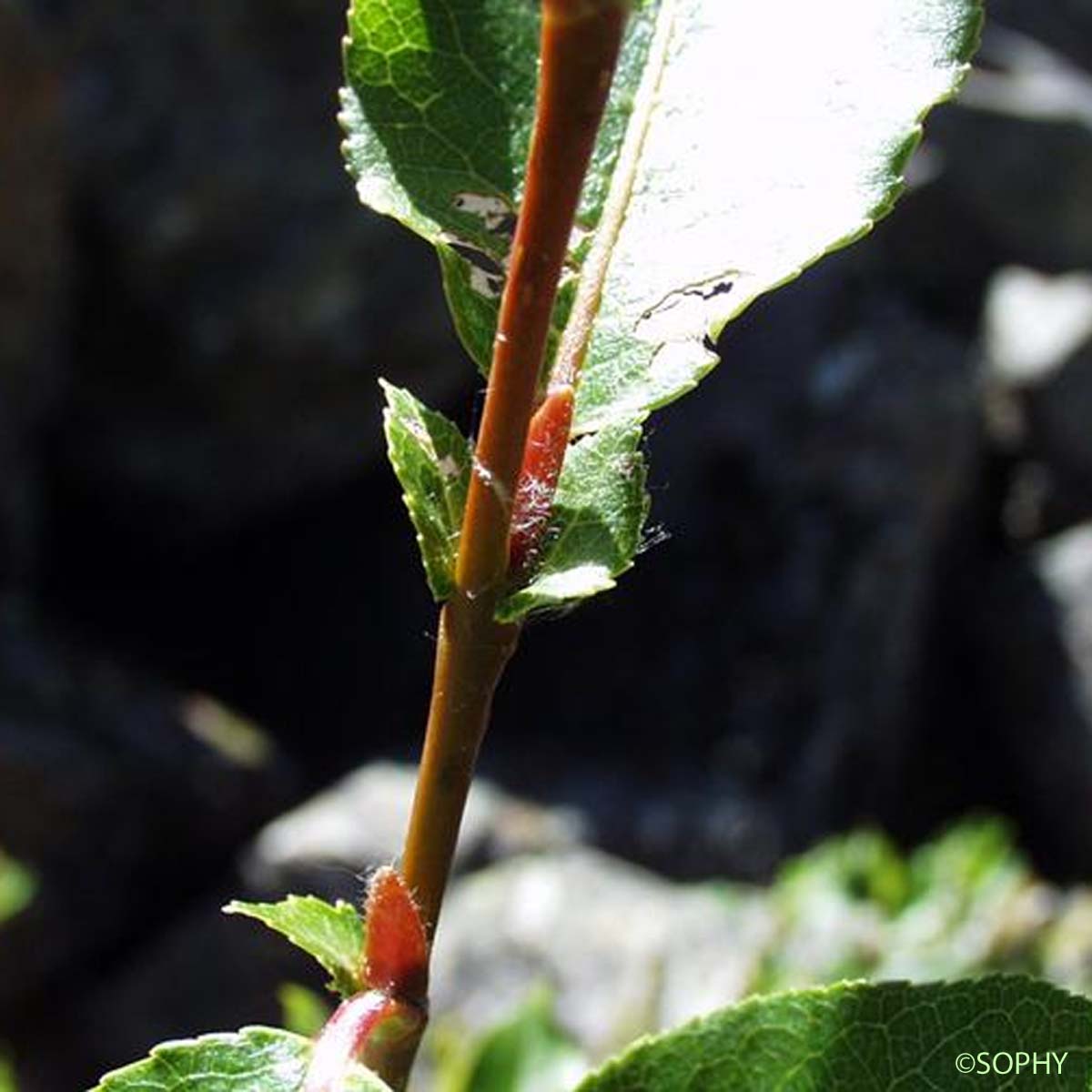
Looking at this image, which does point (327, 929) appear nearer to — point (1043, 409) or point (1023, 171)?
point (1043, 409)

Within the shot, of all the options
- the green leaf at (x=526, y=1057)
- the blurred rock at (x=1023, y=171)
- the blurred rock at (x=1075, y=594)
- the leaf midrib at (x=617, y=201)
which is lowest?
the blurred rock at (x=1075, y=594)

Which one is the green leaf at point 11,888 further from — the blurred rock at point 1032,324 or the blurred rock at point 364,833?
the blurred rock at point 1032,324

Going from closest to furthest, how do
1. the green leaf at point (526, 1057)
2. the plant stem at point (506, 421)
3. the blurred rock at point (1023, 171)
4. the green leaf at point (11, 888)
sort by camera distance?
the plant stem at point (506, 421)
the green leaf at point (526, 1057)
the green leaf at point (11, 888)
the blurred rock at point (1023, 171)

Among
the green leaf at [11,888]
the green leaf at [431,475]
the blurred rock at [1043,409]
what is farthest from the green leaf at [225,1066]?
the blurred rock at [1043,409]

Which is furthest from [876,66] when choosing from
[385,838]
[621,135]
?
[385,838]

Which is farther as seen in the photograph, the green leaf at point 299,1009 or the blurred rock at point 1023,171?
the blurred rock at point 1023,171

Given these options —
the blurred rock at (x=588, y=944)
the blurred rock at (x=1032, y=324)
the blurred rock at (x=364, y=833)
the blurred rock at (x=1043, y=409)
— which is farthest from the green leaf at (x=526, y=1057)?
the blurred rock at (x=1032, y=324)

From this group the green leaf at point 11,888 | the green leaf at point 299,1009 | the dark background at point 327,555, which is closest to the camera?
the green leaf at point 299,1009

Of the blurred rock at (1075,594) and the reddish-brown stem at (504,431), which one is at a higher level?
the reddish-brown stem at (504,431)
